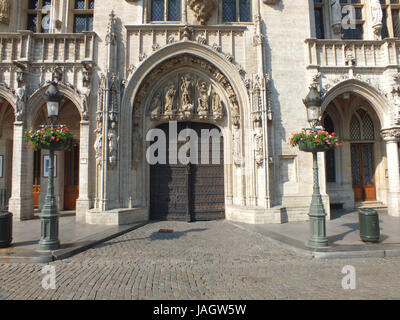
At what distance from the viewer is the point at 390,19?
13.6 meters

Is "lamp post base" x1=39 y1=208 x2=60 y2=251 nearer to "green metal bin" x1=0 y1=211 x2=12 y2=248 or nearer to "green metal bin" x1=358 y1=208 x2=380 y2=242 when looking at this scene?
"green metal bin" x1=0 y1=211 x2=12 y2=248

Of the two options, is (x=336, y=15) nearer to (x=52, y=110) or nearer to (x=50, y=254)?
(x=52, y=110)

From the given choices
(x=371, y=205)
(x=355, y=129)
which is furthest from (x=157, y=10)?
(x=371, y=205)

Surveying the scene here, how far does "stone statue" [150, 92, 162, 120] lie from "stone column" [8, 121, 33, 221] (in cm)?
551

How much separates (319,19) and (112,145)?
12.6 meters

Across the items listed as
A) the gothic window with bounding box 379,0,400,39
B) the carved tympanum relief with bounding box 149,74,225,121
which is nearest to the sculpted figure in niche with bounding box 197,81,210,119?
the carved tympanum relief with bounding box 149,74,225,121

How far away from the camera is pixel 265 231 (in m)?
8.59

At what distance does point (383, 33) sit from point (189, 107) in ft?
38.0

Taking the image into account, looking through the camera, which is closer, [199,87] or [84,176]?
[84,176]

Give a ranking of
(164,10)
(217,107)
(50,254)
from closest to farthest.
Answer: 1. (50,254)
2. (217,107)
3. (164,10)

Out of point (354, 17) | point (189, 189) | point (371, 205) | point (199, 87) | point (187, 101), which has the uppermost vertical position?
point (354, 17)

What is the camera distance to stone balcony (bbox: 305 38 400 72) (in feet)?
37.1

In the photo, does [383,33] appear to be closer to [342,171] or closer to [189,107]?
[342,171]

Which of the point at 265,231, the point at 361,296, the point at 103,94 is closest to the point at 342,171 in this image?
the point at 265,231
